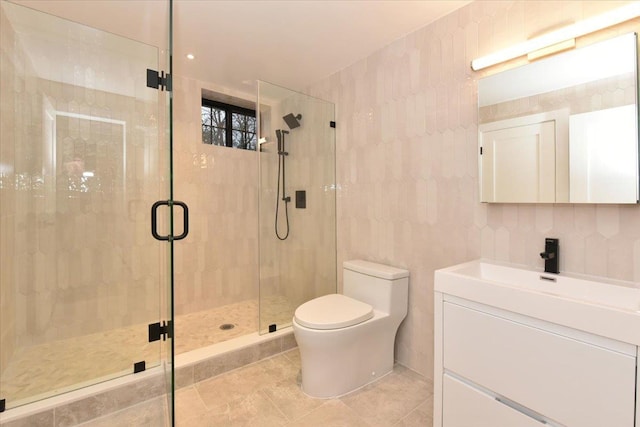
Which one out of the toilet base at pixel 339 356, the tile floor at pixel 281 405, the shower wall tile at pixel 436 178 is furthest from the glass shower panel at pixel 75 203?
the shower wall tile at pixel 436 178

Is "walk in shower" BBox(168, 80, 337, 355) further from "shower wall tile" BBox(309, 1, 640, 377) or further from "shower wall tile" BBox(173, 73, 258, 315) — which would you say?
"shower wall tile" BBox(309, 1, 640, 377)

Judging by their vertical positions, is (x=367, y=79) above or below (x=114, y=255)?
above

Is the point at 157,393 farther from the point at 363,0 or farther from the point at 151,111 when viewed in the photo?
the point at 363,0

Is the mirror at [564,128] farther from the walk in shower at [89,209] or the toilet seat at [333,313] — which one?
the walk in shower at [89,209]

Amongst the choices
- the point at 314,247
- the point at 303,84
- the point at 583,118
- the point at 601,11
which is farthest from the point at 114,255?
the point at 601,11

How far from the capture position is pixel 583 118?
4.45 feet

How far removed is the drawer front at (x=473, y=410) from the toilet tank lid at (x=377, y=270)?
27.6 inches

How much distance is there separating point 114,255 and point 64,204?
42 cm

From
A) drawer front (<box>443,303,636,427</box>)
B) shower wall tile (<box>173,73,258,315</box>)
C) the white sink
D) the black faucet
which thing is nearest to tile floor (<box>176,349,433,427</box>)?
drawer front (<box>443,303,636,427</box>)

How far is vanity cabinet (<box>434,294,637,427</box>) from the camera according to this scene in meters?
0.94

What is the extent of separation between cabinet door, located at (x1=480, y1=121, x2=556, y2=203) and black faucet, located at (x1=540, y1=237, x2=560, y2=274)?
21cm

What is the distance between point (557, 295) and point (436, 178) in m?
0.99

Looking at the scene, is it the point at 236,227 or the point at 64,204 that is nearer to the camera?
the point at 64,204

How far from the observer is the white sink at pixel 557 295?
94 cm
